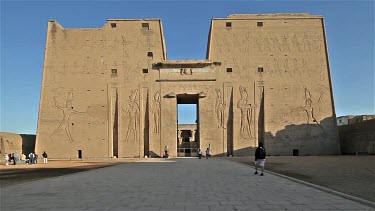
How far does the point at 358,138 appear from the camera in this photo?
3366 centimetres

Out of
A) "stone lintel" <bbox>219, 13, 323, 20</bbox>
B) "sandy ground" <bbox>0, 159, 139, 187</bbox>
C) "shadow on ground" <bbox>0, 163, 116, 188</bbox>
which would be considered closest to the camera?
"shadow on ground" <bbox>0, 163, 116, 188</bbox>

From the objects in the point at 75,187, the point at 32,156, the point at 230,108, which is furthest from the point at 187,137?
the point at 75,187

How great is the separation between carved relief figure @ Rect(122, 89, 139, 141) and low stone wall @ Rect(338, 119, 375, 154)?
20.8 meters

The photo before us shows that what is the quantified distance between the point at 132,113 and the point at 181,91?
5195 mm

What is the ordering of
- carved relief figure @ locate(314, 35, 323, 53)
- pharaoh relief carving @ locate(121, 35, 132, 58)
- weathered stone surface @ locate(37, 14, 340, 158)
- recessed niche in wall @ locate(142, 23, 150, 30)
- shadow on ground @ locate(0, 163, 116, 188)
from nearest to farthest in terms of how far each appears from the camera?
shadow on ground @ locate(0, 163, 116, 188) < weathered stone surface @ locate(37, 14, 340, 158) < pharaoh relief carving @ locate(121, 35, 132, 58) < carved relief figure @ locate(314, 35, 323, 53) < recessed niche in wall @ locate(142, 23, 150, 30)

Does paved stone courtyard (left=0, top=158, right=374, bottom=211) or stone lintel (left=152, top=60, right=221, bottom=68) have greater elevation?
stone lintel (left=152, top=60, right=221, bottom=68)

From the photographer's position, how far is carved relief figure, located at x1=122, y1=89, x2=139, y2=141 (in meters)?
34.7

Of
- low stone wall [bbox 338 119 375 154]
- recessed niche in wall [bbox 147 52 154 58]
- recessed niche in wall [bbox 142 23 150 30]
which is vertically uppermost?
recessed niche in wall [bbox 142 23 150 30]

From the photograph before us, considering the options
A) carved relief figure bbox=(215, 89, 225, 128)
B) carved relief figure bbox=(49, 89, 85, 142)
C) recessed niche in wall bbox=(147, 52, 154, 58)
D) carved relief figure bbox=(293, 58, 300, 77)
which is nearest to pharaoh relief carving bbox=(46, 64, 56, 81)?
carved relief figure bbox=(49, 89, 85, 142)

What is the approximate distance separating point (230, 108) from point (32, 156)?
1809 cm

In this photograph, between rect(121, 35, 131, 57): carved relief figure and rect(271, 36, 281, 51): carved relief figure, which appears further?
rect(271, 36, 281, 51): carved relief figure

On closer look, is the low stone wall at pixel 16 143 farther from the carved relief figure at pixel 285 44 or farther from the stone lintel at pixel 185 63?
the carved relief figure at pixel 285 44

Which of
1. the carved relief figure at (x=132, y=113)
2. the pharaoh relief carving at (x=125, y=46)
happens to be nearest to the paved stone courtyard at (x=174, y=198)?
the carved relief figure at (x=132, y=113)

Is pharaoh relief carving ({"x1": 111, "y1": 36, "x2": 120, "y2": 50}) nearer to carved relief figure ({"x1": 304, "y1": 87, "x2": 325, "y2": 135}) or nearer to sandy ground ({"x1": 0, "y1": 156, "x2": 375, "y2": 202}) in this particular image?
carved relief figure ({"x1": 304, "y1": 87, "x2": 325, "y2": 135})
